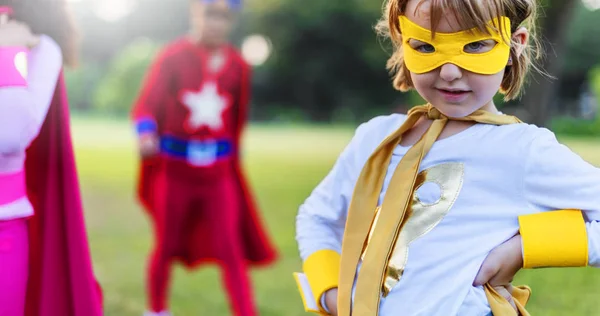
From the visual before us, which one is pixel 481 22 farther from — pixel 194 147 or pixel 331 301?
pixel 194 147

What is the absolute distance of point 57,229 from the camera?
7.34ft

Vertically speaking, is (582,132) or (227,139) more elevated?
(227,139)

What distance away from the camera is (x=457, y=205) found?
1759mm

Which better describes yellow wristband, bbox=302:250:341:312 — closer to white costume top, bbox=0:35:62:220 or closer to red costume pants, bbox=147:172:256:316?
white costume top, bbox=0:35:62:220

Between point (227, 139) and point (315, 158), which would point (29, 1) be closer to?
point (227, 139)

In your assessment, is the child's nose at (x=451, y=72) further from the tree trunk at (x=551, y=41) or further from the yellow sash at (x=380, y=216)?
the tree trunk at (x=551, y=41)

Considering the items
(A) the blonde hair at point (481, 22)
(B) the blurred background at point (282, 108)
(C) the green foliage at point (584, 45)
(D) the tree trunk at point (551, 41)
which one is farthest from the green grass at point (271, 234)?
(C) the green foliage at point (584, 45)

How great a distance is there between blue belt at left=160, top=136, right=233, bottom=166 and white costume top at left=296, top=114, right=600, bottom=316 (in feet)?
8.12

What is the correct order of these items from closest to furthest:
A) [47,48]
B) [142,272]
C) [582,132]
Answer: [47,48] → [142,272] → [582,132]

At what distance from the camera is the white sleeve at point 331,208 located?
201 cm

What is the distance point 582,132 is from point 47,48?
13.1 m

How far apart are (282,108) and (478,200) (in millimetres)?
24602

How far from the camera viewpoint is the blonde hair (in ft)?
5.66

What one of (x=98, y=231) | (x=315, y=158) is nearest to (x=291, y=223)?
(x=98, y=231)
